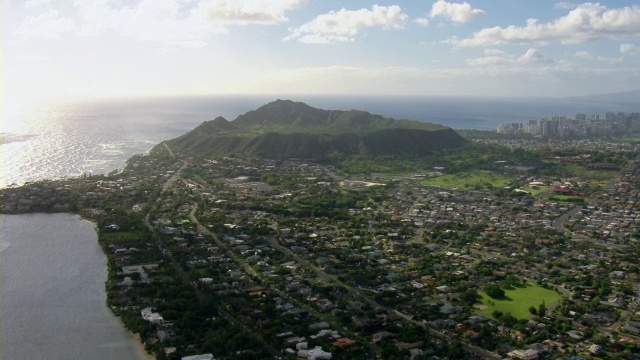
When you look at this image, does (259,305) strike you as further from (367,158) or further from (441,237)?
(367,158)

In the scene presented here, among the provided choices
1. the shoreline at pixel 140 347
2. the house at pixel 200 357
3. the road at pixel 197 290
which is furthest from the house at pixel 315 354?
the shoreline at pixel 140 347

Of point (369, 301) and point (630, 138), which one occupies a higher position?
point (630, 138)

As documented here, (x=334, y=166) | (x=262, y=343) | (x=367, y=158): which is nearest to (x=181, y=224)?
(x=262, y=343)

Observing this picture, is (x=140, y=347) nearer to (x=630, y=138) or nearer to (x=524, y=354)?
(x=524, y=354)

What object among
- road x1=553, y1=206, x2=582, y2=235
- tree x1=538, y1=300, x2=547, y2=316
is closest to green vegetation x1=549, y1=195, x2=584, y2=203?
road x1=553, y1=206, x2=582, y2=235

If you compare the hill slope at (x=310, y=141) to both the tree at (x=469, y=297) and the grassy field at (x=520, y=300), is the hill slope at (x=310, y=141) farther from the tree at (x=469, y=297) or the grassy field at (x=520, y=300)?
the tree at (x=469, y=297)

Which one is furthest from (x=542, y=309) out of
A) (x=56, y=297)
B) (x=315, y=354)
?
(x=56, y=297)
